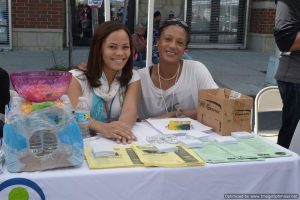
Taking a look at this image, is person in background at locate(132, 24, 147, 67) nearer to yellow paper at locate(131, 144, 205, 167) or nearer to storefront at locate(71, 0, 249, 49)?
yellow paper at locate(131, 144, 205, 167)

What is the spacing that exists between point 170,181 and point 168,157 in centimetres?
14

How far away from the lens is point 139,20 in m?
13.8

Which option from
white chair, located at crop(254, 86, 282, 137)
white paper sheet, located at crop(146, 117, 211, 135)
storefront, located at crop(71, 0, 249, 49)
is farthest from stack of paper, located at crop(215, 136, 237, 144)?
storefront, located at crop(71, 0, 249, 49)

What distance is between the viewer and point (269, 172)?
2119 mm

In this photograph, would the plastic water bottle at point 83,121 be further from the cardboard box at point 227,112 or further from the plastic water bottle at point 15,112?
the cardboard box at point 227,112

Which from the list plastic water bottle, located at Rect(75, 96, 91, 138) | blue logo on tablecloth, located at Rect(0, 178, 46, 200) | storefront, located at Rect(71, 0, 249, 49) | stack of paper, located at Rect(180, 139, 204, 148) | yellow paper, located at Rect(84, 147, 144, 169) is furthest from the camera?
storefront, located at Rect(71, 0, 249, 49)

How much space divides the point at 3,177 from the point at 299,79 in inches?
72.0

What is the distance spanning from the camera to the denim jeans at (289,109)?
2750 millimetres

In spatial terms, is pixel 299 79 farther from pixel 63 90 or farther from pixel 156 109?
pixel 63 90

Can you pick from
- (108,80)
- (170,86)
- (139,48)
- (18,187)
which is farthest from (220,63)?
(18,187)

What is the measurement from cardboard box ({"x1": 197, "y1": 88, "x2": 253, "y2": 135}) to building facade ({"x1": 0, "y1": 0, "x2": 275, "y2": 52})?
8245 mm

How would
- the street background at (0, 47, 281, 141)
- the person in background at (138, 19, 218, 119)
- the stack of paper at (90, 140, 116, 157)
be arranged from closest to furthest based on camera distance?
the stack of paper at (90, 140, 116, 157) < the person in background at (138, 19, 218, 119) < the street background at (0, 47, 281, 141)

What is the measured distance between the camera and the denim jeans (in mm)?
2750

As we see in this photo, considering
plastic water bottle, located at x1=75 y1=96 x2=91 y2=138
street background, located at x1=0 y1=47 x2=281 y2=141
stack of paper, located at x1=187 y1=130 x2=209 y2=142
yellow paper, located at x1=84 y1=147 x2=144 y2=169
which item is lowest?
street background, located at x1=0 y1=47 x2=281 y2=141
